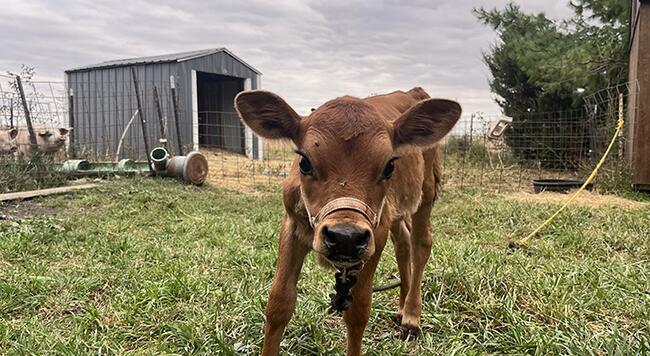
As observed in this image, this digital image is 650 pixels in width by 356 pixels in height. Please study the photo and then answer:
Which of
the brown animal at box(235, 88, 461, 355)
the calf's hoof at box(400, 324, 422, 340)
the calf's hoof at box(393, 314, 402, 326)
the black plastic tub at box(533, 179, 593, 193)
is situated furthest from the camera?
the black plastic tub at box(533, 179, 593, 193)

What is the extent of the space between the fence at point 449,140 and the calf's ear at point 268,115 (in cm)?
808

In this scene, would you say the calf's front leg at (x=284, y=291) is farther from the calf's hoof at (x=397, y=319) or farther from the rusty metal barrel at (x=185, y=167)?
the rusty metal barrel at (x=185, y=167)

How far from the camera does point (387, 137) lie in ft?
8.05

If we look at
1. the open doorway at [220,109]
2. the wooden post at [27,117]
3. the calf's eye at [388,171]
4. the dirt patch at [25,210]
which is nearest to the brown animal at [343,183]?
the calf's eye at [388,171]

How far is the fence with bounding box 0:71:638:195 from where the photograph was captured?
35.6ft

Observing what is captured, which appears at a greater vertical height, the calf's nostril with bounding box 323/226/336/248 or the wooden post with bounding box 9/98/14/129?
the wooden post with bounding box 9/98/14/129

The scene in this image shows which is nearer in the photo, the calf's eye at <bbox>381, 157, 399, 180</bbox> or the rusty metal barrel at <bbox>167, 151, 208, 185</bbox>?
the calf's eye at <bbox>381, 157, 399, 180</bbox>

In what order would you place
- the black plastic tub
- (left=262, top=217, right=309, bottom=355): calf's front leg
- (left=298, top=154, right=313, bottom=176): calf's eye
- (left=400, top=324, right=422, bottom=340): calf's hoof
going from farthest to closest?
the black plastic tub
(left=400, top=324, right=422, bottom=340): calf's hoof
(left=262, top=217, right=309, bottom=355): calf's front leg
(left=298, top=154, right=313, bottom=176): calf's eye

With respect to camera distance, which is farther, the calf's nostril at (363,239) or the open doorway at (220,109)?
the open doorway at (220,109)

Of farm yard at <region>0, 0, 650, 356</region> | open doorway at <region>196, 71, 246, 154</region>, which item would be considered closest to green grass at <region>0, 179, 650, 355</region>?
farm yard at <region>0, 0, 650, 356</region>

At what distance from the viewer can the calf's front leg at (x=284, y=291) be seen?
266cm

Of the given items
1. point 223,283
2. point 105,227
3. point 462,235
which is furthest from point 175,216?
point 462,235

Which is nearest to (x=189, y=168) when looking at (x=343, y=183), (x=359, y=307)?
(x=359, y=307)

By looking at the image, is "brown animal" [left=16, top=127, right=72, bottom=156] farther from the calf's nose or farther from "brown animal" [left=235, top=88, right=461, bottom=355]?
the calf's nose
